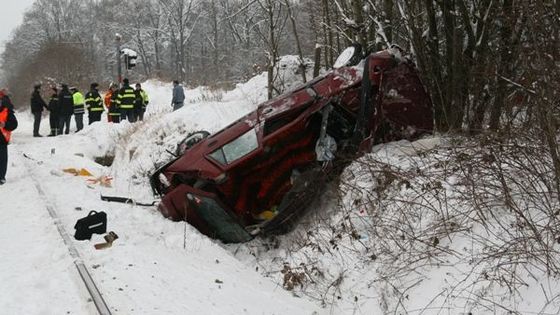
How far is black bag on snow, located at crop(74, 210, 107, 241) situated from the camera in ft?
18.3

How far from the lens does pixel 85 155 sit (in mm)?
12875

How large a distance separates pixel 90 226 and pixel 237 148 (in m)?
1.77

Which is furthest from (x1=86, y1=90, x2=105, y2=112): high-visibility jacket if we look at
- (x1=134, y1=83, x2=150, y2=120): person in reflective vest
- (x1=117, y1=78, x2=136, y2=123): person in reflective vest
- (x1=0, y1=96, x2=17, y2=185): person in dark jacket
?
(x1=0, y1=96, x2=17, y2=185): person in dark jacket

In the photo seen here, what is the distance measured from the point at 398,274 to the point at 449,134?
232 cm

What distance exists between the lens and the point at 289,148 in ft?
20.9

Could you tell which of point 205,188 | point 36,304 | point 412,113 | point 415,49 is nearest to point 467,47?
point 415,49

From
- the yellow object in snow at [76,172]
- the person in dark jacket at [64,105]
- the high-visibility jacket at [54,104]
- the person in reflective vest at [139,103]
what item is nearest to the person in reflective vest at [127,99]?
the person in reflective vest at [139,103]

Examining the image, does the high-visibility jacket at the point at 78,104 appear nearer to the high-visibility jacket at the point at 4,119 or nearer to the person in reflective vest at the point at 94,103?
the person in reflective vest at the point at 94,103

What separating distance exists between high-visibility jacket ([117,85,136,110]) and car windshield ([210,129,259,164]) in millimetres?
11966

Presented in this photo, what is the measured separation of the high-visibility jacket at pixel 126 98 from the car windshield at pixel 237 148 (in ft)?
39.3

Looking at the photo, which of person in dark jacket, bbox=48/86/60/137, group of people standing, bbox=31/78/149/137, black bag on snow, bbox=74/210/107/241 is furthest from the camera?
person in dark jacket, bbox=48/86/60/137

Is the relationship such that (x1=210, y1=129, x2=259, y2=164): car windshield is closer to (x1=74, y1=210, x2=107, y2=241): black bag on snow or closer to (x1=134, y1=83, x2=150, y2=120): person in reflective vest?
(x1=74, y1=210, x2=107, y2=241): black bag on snow

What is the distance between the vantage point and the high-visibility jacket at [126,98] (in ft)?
56.4

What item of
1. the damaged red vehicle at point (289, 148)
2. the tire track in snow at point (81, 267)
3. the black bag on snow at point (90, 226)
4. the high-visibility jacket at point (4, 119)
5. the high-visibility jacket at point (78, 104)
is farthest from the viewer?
the high-visibility jacket at point (78, 104)
